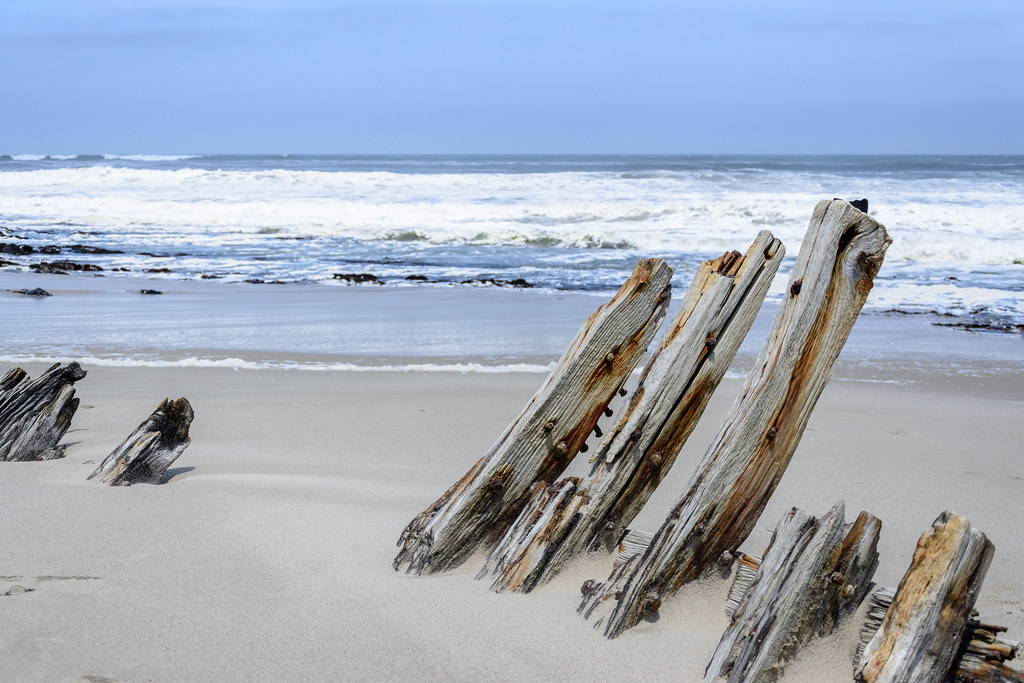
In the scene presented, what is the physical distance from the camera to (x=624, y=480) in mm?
2941

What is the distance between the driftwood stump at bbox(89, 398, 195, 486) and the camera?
13.4ft

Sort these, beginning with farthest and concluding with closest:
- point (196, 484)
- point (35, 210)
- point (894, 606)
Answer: point (35, 210)
point (196, 484)
point (894, 606)

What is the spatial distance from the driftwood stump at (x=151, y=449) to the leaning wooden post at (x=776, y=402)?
2.44 metres

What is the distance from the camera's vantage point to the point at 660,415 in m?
2.89

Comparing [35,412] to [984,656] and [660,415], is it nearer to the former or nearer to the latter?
[660,415]

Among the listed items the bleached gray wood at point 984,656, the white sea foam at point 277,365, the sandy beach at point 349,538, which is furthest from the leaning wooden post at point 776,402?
the white sea foam at point 277,365

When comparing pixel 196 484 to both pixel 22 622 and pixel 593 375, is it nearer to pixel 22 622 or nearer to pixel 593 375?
pixel 22 622

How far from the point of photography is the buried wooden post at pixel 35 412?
4.55 metres

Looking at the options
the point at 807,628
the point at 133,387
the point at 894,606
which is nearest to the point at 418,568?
the point at 807,628

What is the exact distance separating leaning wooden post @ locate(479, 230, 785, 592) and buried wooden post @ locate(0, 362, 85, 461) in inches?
116

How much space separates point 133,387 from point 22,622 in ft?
14.3

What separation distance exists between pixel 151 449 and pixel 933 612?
3.43m

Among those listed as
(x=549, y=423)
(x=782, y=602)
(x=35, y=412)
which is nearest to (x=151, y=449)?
(x=35, y=412)

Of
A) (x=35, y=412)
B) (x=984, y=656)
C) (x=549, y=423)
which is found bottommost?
(x=35, y=412)
